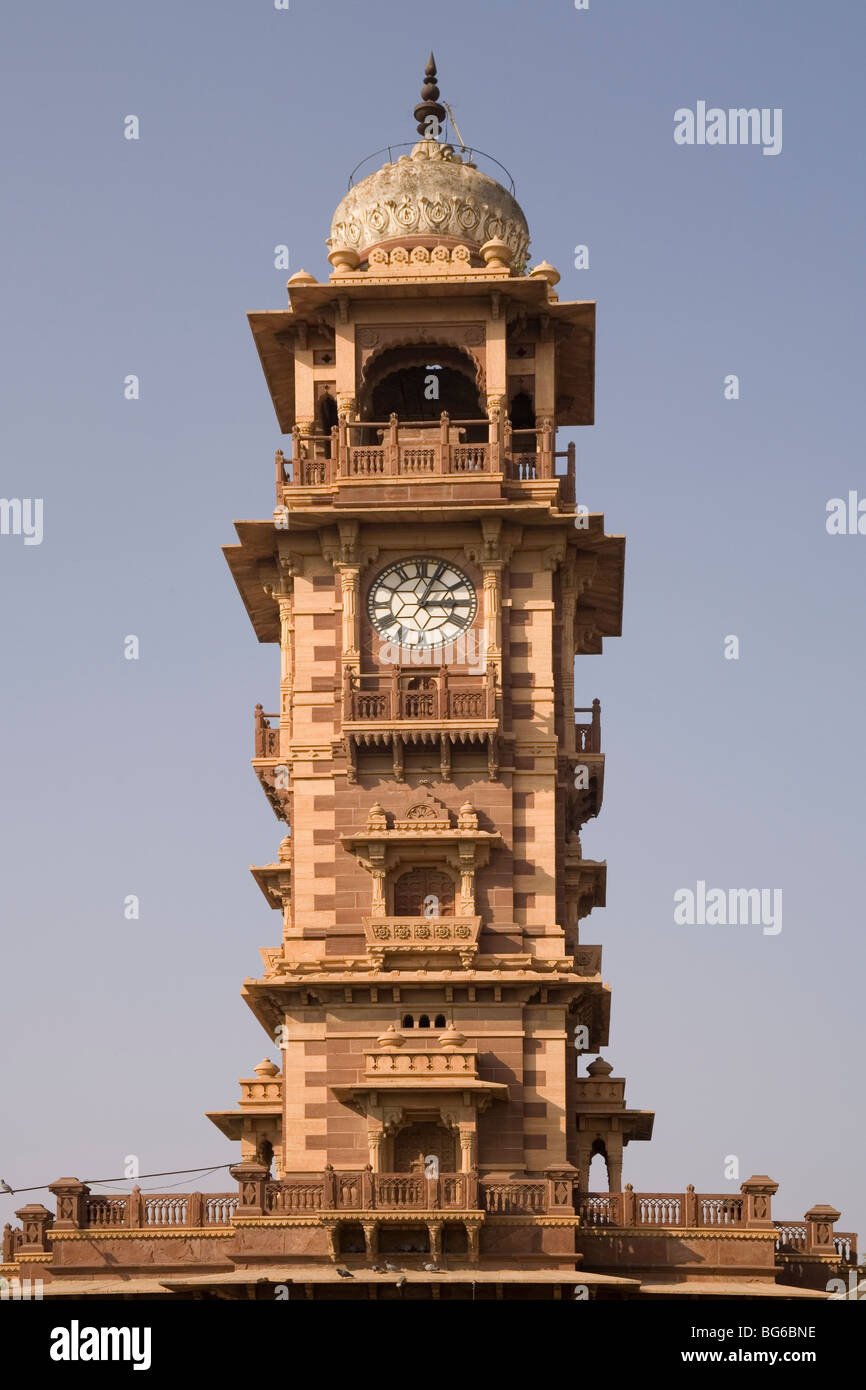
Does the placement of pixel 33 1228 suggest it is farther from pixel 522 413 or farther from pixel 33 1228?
pixel 522 413

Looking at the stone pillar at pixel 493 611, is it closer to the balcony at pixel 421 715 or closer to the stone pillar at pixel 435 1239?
the balcony at pixel 421 715

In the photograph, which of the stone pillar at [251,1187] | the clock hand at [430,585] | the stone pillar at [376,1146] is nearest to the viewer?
the stone pillar at [251,1187]

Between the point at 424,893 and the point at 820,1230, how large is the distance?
11.6m

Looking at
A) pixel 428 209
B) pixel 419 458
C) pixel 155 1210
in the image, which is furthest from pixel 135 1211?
pixel 428 209

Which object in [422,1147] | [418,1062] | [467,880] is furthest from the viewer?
[467,880]

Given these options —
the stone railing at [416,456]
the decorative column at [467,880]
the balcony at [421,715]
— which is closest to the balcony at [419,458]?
the stone railing at [416,456]

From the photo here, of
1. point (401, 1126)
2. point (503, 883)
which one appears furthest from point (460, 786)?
point (401, 1126)

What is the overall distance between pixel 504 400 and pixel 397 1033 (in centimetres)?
1537

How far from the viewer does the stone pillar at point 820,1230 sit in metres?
68.8

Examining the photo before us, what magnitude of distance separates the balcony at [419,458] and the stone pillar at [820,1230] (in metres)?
17.5

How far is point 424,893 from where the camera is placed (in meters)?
71.0

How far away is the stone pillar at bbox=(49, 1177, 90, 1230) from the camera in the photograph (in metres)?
68.3

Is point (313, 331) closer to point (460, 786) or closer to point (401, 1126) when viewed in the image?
point (460, 786)
